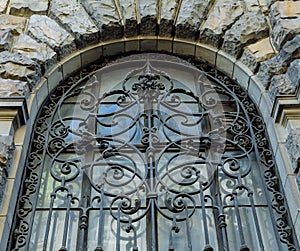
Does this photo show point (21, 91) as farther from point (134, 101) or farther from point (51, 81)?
point (134, 101)

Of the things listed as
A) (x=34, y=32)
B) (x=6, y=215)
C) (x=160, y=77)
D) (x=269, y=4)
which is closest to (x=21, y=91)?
(x=34, y=32)

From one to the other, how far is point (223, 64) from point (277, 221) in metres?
2.02

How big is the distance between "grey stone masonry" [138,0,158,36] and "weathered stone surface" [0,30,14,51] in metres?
1.47

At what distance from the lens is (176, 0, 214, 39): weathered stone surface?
5414 millimetres

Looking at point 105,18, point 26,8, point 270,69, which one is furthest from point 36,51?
point 270,69

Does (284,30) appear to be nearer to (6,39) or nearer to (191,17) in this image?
(191,17)

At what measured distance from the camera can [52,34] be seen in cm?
519

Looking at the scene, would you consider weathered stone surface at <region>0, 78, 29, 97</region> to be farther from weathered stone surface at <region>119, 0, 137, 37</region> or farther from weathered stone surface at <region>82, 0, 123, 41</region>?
weathered stone surface at <region>119, 0, 137, 37</region>

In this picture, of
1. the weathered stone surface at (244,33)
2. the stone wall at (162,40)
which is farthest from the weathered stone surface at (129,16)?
the weathered stone surface at (244,33)

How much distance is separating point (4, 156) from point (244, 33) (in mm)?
2840

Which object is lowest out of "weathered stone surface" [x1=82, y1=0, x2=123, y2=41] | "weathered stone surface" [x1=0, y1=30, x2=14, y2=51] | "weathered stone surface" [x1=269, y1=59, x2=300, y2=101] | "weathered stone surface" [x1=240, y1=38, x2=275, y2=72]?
"weathered stone surface" [x1=269, y1=59, x2=300, y2=101]

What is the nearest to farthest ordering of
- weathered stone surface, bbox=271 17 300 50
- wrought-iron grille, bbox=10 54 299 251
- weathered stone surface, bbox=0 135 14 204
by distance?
weathered stone surface, bbox=0 135 14 204 → wrought-iron grille, bbox=10 54 299 251 → weathered stone surface, bbox=271 17 300 50

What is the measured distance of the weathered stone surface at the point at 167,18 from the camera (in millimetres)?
5473

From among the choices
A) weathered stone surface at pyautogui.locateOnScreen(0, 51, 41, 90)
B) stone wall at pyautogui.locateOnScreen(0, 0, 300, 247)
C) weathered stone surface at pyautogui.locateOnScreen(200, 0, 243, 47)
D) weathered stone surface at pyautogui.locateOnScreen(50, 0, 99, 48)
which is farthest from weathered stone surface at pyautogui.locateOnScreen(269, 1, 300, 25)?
weathered stone surface at pyautogui.locateOnScreen(0, 51, 41, 90)
